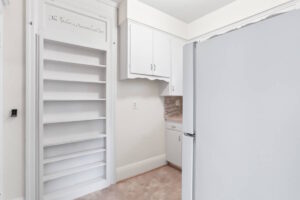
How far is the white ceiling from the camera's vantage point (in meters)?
2.18

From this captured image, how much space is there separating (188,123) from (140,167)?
188 centimetres

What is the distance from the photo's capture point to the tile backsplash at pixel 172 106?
9.48 ft

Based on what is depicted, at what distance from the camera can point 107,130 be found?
7.01ft

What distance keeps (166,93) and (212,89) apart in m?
1.87

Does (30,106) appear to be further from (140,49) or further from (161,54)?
(161,54)

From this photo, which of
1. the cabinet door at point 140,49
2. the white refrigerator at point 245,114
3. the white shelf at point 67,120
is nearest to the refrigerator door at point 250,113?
the white refrigerator at point 245,114

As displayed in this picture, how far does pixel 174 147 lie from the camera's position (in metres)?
2.64

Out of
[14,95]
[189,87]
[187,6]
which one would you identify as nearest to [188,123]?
[189,87]

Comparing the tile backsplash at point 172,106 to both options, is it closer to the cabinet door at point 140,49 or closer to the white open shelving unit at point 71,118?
the cabinet door at point 140,49

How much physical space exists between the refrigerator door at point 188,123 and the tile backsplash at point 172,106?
1.94 metres

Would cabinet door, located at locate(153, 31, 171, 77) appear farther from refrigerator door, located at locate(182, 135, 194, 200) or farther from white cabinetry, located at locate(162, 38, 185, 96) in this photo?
refrigerator door, located at locate(182, 135, 194, 200)

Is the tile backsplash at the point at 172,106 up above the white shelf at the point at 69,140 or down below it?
above

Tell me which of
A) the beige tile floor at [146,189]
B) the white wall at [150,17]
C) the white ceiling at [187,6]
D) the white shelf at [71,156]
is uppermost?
the white ceiling at [187,6]

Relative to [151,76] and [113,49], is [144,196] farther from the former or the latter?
[113,49]
